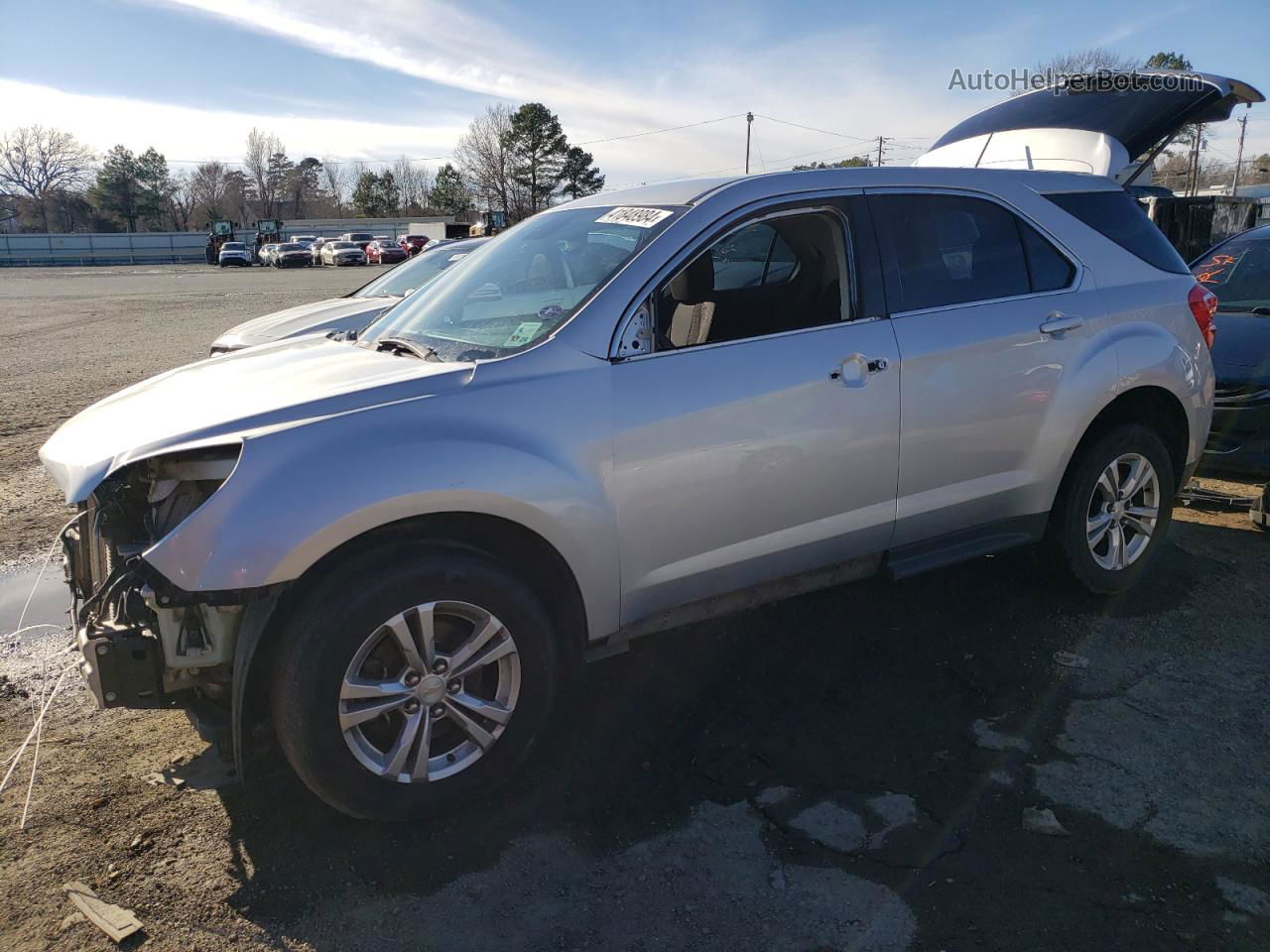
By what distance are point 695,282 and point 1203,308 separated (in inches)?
105

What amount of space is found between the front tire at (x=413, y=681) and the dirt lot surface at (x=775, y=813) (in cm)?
19

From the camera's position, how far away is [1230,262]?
6.91m

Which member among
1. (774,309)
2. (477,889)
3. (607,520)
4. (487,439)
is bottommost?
(477,889)

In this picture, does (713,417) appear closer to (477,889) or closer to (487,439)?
(487,439)

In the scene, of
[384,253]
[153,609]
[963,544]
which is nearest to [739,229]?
[963,544]

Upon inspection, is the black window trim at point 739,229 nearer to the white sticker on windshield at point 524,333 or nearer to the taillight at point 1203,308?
the white sticker on windshield at point 524,333

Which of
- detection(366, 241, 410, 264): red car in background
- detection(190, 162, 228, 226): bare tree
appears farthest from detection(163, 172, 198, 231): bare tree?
detection(366, 241, 410, 264): red car in background

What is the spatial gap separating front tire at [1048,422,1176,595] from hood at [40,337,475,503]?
2.89m

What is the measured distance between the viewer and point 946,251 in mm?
3877

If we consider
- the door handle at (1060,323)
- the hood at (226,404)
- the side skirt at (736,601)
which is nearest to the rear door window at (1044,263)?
the door handle at (1060,323)

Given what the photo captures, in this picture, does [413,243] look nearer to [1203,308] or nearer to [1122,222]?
[1122,222]

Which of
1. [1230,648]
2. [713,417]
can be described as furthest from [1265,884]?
[713,417]

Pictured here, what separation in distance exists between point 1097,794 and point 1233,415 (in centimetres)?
348

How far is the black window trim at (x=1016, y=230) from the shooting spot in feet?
12.3
